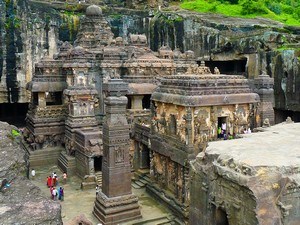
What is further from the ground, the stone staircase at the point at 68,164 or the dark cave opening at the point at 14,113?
the dark cave opening at the point at 14,113

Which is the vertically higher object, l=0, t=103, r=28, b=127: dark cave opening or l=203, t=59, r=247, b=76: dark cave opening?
l=203, t=59, r=247, b=76: dark cave opening

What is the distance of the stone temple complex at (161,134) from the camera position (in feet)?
22.4

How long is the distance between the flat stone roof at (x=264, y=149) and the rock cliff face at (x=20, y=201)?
3.76 m

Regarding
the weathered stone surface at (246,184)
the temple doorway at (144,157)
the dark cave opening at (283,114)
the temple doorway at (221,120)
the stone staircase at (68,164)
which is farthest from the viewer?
the dark cave opening at (283,114)

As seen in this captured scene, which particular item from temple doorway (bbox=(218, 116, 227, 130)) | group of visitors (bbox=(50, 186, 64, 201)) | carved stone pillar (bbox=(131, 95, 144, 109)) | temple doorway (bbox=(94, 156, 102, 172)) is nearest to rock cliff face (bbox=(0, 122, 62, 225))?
group of visitors (bbox=(50, 186, 64, 201))

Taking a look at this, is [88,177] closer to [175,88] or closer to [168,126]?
[168,126]

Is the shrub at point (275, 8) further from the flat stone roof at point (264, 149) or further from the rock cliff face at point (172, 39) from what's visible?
the flat stone roof at point (264, 149)

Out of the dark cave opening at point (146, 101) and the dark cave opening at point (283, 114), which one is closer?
the dark cave opening at point (283, 114)

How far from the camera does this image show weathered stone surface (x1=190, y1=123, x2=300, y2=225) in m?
6.44

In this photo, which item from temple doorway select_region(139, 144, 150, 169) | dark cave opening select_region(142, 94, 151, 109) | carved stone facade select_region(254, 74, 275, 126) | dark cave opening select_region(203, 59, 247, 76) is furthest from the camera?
dark cave opening select_region(203, 59, 247, 76)

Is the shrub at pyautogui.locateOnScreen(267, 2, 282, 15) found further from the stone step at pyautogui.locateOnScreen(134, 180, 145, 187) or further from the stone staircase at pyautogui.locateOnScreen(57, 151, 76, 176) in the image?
the stone staircase at pyautogui.locateOnScreen(57, 151, 76, 176)

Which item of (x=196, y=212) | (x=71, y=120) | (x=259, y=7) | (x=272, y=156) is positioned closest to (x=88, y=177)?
(x=71, y=120)

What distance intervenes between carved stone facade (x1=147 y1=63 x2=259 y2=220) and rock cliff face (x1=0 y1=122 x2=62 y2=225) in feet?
21.1

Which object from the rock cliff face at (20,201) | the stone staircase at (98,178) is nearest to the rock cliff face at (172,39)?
the stone staircase at (98,178)
